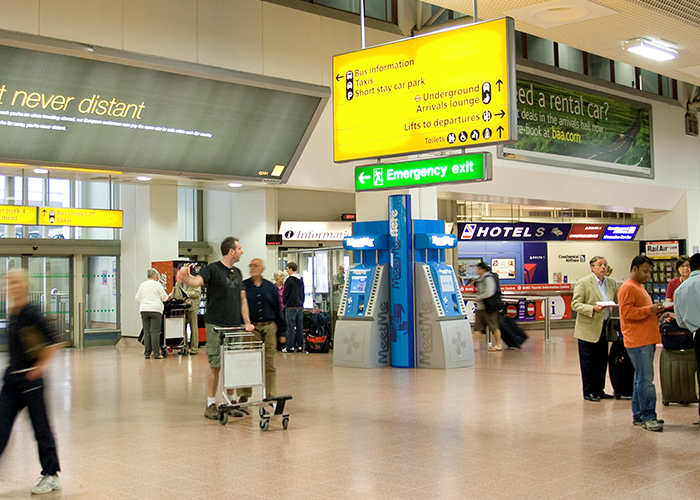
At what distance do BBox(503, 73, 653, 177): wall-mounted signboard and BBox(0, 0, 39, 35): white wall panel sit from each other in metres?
9.77

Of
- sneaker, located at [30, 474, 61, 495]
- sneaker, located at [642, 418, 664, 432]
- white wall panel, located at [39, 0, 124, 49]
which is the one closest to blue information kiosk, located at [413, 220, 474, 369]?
sneaker, located at [642, 418, 664, 432]

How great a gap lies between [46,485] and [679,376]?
608 cm

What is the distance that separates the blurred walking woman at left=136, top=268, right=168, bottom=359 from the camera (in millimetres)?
13852

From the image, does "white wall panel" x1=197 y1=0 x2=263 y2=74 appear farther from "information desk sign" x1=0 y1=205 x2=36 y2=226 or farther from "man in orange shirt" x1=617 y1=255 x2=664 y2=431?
"man in orange shirt" x1=617 y1=255 x2=664 y2=431

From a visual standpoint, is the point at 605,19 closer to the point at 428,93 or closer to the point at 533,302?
the point at 428,93

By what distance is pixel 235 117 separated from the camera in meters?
10.3

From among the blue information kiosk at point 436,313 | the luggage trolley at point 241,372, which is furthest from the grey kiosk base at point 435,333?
the luggage trolley at point 241,372

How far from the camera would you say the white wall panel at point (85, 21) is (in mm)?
8648

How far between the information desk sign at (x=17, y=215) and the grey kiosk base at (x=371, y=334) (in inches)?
228

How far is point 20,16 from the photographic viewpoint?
8.40 m

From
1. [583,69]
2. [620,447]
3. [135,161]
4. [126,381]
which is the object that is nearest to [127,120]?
[135,161]

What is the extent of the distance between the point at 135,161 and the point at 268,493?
249 inches

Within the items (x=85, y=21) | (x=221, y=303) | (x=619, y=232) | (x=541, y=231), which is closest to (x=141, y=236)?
(x=85, y=21)

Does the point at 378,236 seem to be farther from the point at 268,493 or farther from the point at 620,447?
the point at 268,493
